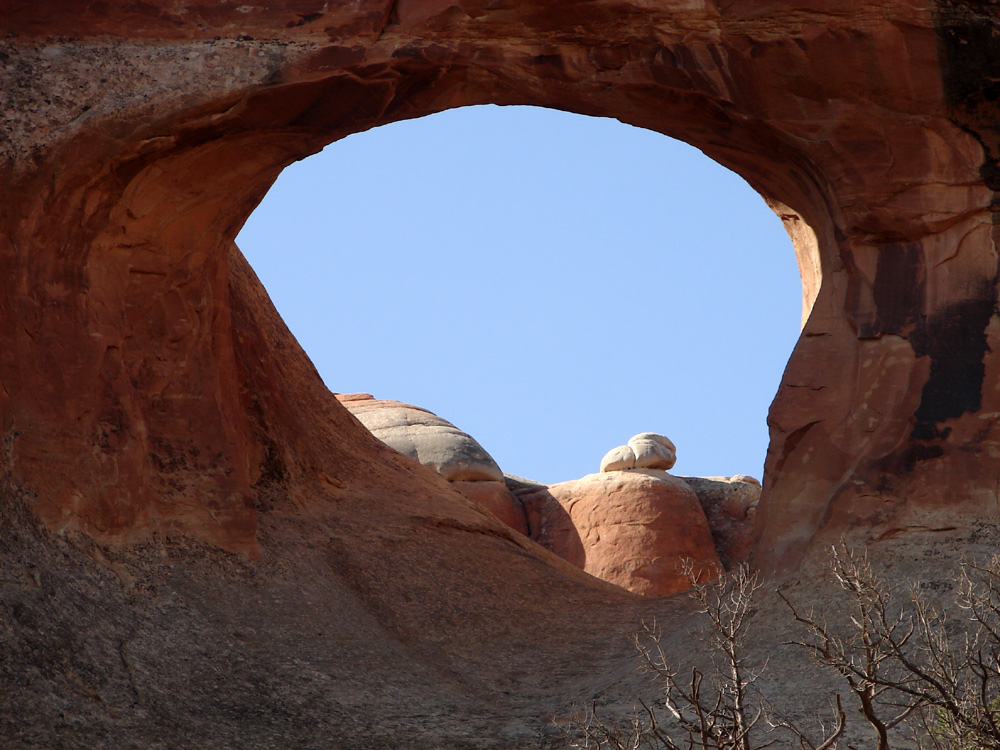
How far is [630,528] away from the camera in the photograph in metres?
19.7

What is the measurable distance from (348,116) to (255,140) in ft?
2.59

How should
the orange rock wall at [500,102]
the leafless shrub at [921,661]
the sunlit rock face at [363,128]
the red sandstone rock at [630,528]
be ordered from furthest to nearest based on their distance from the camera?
the red sandstone rock at [630,528], the orange rock wall at [500,102], the sunlit rock face at [363,128], the leafless shrub at [921,661]

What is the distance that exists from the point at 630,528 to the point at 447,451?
10.7 feet

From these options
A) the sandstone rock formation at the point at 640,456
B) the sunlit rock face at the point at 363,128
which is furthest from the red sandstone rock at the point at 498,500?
the sunlit rock face at the point at 363,128

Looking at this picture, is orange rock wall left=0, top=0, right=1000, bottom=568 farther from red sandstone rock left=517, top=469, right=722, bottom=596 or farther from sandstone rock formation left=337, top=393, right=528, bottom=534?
sandstone rock formation left=337, top=393, right=528, bottom=534

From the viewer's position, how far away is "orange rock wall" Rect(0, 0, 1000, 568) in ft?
29.8

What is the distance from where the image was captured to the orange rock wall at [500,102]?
29.8ft

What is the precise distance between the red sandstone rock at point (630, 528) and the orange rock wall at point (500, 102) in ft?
30.1

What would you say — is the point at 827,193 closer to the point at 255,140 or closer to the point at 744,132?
the point at 744,132

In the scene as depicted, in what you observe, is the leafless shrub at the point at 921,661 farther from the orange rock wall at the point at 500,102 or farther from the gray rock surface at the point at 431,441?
the gray rock surface at the point at 431,441

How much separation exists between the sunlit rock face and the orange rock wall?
0.02 metres

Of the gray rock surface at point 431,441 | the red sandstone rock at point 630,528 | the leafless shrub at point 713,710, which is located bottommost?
the leafless shrub at point 713,710

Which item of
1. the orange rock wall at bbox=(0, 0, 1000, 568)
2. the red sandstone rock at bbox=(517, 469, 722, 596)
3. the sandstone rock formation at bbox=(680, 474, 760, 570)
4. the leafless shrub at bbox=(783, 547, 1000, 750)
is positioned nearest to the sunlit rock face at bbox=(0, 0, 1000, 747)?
the orange rock wall at bbox=(0, 0, 1000, 568)

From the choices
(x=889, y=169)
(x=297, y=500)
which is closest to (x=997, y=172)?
(x=889, y=169)
